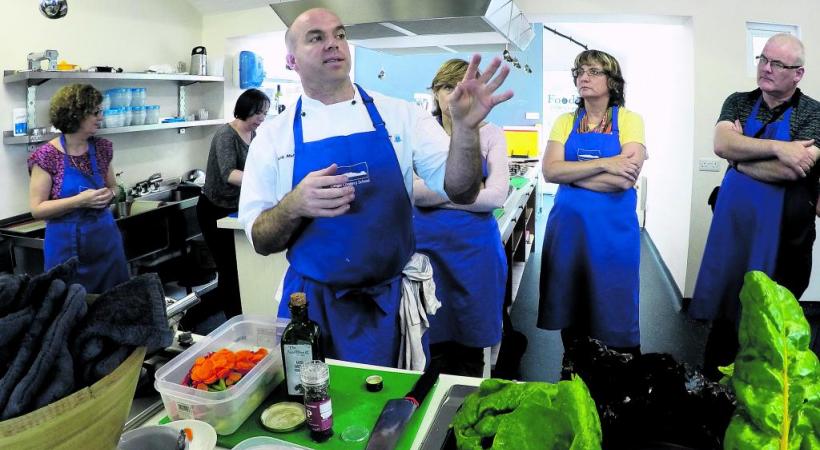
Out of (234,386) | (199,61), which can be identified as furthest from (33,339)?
(199,61)

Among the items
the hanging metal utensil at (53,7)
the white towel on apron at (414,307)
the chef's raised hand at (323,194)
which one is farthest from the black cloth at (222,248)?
the chef's raised hand at (323,194)

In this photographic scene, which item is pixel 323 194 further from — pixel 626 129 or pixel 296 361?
pixel 626 129

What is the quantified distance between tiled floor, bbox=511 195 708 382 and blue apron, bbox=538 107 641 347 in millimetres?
531

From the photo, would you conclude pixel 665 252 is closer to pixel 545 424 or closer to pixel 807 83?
pixel 807 83

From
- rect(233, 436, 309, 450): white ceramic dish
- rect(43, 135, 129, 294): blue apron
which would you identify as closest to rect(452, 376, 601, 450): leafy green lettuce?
rect(233, 436, 309, 450): white ceramic dish

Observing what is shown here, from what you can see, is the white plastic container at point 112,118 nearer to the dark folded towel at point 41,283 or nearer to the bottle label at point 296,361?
the bottle label at point 296,361

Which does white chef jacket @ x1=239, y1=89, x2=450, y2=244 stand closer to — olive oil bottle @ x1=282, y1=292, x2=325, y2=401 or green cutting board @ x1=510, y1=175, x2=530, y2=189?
olive oil bottle @ x1=282, y1=292, x2=325, y2=401

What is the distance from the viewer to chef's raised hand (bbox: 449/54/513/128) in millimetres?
1452

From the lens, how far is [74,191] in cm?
293

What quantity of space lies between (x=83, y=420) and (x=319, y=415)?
18.1 inches

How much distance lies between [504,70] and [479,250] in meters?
1.23

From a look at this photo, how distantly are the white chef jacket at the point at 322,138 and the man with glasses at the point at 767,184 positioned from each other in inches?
62.9

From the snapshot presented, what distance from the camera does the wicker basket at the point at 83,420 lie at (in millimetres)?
581

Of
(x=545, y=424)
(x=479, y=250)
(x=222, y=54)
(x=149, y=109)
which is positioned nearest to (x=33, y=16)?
(x=149, y=109)
